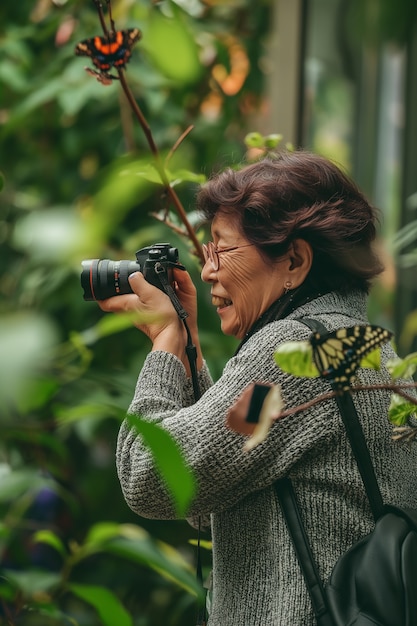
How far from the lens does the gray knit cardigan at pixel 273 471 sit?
1.18m

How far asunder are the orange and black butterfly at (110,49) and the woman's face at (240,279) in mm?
287

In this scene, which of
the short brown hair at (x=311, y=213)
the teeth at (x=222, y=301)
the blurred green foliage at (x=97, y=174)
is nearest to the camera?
the short brown hair at (x=311, y=213)

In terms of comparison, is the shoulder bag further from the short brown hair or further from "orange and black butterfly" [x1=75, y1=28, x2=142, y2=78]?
"orange and black butterfly" [x1=75, y1=28, x2=142, y2=78]

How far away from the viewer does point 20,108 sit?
2.25 meters

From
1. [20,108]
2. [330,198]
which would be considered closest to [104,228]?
[330,198]

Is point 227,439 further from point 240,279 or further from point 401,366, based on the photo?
point 401,366

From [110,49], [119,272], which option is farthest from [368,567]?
[110,49]

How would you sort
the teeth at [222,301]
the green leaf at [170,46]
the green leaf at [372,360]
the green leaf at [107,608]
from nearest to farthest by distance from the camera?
the green leaf at [170,46] → the green leaf at [107,608] → the green leaf at [372,360] → the teeth at [222,301]

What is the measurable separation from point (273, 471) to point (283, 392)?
0.10 metres

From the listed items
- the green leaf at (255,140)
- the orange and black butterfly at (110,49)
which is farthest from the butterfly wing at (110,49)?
the green leaf at (255,140)

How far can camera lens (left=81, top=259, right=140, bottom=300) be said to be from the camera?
4.61 ft

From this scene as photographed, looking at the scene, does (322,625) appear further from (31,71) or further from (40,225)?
(31,71)

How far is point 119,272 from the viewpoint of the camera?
1.41 metres

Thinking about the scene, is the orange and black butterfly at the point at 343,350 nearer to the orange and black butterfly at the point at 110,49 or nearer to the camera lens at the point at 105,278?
the orange and black butterfly at the point at 110,49
